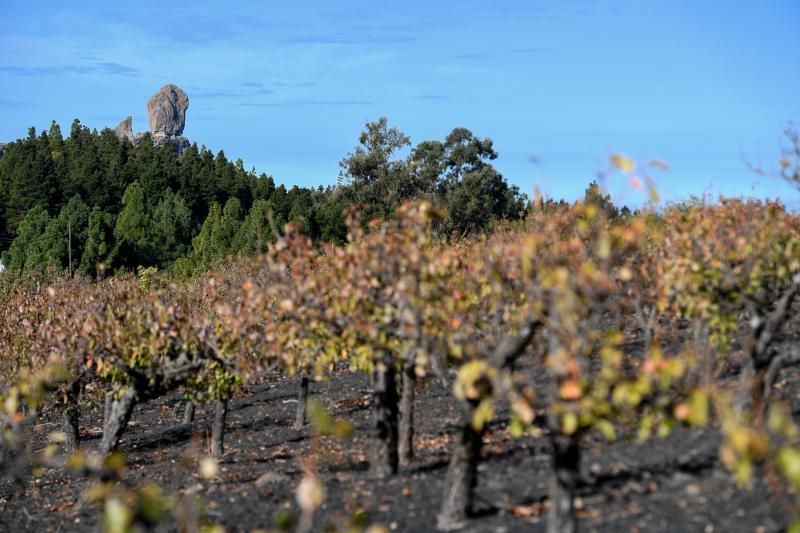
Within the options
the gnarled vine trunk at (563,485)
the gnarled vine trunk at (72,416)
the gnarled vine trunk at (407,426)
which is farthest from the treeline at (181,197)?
the gnarled vine trunk at (563,485)

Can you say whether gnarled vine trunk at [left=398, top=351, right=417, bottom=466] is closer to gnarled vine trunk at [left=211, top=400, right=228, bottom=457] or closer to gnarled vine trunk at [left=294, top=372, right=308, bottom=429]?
gnarled vine trunk at [left=211, top=400, right=228, bottom=457]

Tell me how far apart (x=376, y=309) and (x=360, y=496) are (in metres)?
2.62

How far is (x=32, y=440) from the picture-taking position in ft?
86.4

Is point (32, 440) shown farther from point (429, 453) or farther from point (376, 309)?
point (376, 309)

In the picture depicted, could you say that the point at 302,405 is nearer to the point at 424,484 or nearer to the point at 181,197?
the point at 424,484

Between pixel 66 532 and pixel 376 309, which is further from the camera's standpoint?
pixel 66 532

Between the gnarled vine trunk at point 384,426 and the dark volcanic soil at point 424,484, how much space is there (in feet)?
0.97

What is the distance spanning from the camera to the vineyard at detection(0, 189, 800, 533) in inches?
336

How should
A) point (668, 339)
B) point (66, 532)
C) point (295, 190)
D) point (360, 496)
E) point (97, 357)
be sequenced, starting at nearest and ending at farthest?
point (360, 496), point (66, 532), point (97, 357), point (668, 339), point (295, 190)

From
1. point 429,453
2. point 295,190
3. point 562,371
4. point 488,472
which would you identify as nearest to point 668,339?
point 429,453

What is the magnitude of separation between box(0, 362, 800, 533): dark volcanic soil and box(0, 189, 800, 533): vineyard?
0.16 feet

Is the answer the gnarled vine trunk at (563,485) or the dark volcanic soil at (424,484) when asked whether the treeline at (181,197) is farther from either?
the gnarled vine trunk at (563,485)

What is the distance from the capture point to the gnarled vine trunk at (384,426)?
48.7ft

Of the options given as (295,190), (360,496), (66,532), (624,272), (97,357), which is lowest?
(66,532)
